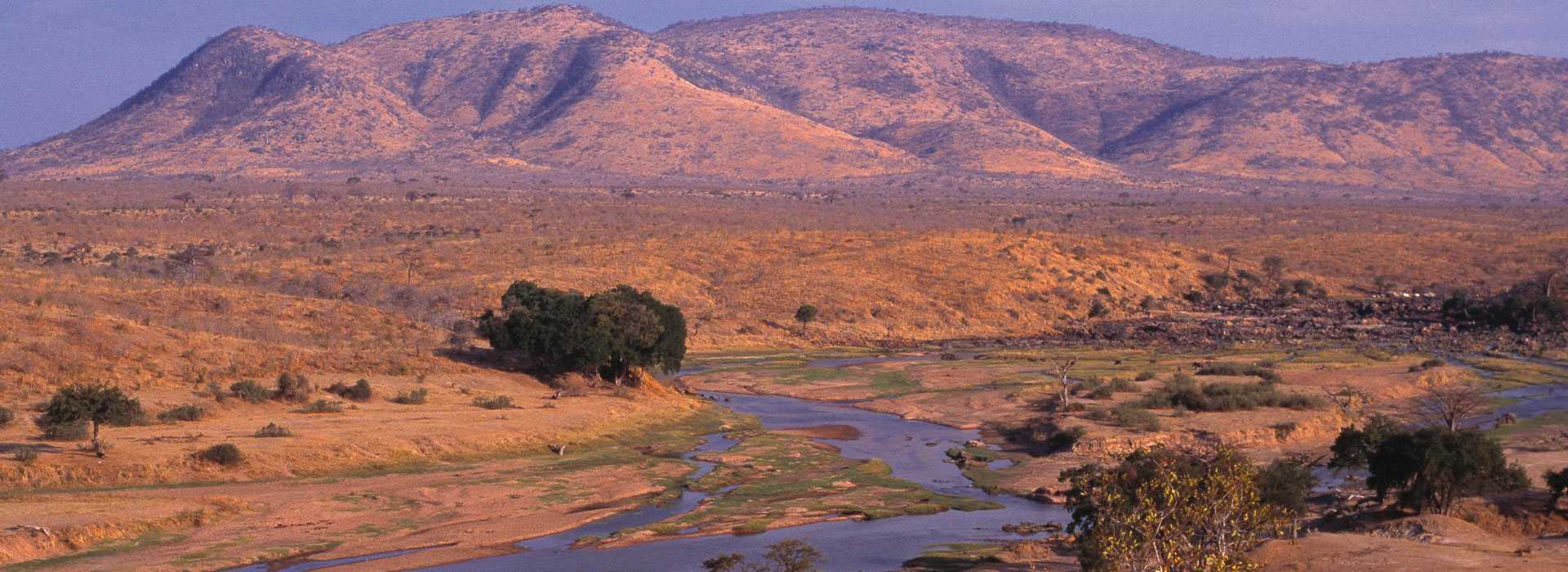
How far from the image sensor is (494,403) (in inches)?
2037

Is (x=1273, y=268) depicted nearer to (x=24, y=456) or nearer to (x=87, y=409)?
(x=87, y=409)

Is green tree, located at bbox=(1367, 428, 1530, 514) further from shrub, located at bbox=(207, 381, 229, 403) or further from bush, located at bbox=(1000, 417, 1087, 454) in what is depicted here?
shrub, located at bbox=(207, 381, 229, 403)

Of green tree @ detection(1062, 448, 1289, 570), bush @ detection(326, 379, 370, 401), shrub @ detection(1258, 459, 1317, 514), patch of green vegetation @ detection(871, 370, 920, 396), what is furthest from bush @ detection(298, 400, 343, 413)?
shrub @ detection(1258, 459, 1317, 514)

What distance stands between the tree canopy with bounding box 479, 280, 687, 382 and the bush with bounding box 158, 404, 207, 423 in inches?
626

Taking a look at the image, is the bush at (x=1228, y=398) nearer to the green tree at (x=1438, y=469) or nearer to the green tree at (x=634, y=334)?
the green tree at (x=1438, y=469)

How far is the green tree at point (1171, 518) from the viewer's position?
2130cm

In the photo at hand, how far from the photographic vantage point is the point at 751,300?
95938mm

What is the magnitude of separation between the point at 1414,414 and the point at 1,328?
4985 centimetres

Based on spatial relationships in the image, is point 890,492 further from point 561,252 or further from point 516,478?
point 561,252

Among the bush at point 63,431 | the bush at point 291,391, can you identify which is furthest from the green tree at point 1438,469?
the bush at point 291,391

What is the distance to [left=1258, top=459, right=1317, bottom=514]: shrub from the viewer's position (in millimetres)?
32062

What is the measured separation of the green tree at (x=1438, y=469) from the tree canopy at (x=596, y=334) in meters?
30.9

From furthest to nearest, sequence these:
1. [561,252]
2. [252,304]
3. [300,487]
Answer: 1. [561,252]
2. [252,304]
3. [300,487]

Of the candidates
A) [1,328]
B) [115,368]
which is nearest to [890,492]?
[115,368]
